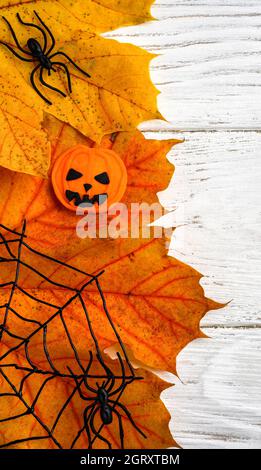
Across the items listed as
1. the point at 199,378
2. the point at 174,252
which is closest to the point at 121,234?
the point at 174,252

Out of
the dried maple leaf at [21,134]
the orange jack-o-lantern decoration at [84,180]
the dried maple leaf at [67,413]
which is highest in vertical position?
the dried maple leaf at [21,134]

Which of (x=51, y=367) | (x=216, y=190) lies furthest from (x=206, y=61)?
(x=51, y=367)

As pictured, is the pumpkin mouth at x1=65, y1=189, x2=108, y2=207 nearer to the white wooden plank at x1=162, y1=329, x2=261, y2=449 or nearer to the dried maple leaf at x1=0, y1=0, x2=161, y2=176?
the dried maple leaf at x1=0, y1=0, x2=161, y2=176

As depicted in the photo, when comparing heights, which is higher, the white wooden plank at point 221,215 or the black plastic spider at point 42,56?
the black plastic spider at point 42,56

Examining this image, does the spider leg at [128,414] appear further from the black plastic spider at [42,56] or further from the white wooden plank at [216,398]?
the black plastic spider at [42,56]

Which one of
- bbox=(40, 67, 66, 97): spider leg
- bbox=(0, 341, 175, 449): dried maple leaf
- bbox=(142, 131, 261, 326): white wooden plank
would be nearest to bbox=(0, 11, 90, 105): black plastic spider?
bbox=(40, 67, 66, 97): spider leg

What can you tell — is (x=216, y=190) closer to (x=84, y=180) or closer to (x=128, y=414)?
(x=84, y=180)

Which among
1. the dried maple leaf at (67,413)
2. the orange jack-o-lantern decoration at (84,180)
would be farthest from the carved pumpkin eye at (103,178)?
the dried maple leaf at (67,413)
